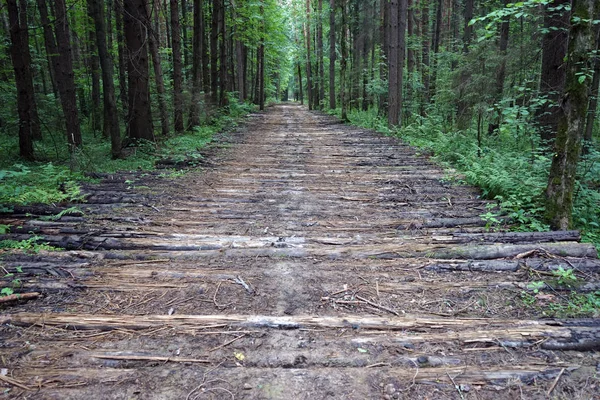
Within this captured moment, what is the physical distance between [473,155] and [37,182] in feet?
30.2

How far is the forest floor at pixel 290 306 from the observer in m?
2.59

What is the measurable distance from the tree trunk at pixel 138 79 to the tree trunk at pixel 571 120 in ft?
32.3

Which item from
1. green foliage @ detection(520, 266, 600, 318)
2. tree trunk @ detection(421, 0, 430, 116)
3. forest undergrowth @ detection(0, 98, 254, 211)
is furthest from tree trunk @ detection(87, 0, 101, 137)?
green foliage @ detection(520, 266, 600, 318)

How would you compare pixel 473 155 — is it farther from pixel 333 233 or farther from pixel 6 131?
pixel 6 131

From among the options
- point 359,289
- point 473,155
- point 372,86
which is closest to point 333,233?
point 359,289

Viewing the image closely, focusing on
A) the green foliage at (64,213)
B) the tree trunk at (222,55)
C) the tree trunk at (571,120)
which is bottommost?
the green foliage at (64,213)

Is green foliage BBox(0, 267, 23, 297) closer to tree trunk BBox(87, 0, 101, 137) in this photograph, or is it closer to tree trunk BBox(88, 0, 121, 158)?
tree trunk BBox(88, 0, 121, 158)

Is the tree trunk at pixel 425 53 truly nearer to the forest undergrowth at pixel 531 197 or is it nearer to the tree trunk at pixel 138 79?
the forest undergrowth at pixel 531 197

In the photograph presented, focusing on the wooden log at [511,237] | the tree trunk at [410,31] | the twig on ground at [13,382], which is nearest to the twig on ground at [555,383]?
the wooden log at [511,237]

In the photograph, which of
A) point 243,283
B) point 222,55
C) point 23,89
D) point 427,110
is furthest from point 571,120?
point 222,55

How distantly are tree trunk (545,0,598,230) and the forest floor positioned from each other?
1.65ft

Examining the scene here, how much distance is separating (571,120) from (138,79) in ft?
Answer: 33.2

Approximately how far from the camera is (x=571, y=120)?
4527 millimetres

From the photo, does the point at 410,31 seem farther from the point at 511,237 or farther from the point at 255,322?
the point at 255,322
